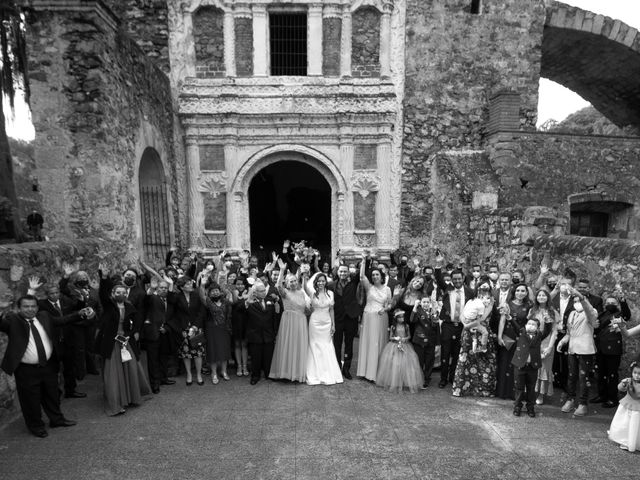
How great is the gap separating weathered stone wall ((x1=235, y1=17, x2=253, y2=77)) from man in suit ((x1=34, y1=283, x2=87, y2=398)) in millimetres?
7267

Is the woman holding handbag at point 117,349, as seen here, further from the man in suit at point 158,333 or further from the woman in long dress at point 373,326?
the woman in long dress at point 373,326

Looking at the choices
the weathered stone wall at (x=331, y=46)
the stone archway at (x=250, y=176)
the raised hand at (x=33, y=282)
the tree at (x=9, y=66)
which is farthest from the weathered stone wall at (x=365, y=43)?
the raised hand at (x=33, y=282)

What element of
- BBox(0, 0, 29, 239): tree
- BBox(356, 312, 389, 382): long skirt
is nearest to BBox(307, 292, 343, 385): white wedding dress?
BBox(356, 312, 389, 382): long skirt

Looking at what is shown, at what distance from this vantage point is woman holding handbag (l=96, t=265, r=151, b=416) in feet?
14.8

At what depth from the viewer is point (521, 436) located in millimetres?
4199

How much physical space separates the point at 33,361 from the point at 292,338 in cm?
287

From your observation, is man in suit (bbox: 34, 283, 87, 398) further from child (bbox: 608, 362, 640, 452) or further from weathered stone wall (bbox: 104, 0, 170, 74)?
weathered stone wall (bbox: 104, 0, 170, 74)

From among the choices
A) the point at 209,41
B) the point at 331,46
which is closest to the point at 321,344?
the point at 331,46

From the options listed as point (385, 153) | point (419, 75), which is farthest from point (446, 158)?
point (419, 75)

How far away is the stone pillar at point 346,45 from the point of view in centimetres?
1010

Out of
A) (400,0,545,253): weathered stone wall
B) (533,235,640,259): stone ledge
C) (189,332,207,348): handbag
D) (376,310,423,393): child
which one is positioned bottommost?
(376,310,423,393): child

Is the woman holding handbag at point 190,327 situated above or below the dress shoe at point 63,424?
above

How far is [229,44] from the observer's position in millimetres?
10117

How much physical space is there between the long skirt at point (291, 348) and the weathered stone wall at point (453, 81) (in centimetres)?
598
